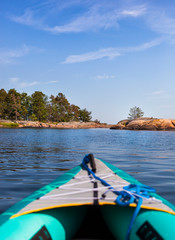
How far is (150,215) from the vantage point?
2.44m

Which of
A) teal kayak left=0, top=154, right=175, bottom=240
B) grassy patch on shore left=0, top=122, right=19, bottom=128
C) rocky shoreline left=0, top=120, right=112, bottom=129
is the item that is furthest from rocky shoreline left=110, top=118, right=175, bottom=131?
teal kayak left=0, top=154, right=175, bottom=240

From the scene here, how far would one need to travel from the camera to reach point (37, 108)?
273ft

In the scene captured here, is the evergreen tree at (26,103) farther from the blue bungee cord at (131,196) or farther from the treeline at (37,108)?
the blue bungee cord at (131,196)

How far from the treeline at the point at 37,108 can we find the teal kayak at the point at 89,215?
76.6 meters

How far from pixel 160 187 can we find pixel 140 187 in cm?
308

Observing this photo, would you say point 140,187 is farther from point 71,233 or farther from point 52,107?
point 52,107

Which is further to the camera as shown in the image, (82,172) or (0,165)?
(0,165)

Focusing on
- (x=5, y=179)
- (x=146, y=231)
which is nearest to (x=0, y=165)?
(x=5, y=179)

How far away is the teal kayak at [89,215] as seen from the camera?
228 centimetres

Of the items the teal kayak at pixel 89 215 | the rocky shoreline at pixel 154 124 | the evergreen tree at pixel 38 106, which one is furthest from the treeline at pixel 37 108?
the teal kayak at pixel 89 215

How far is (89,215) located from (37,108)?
269 feet

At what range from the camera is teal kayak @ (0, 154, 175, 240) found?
2.28 m

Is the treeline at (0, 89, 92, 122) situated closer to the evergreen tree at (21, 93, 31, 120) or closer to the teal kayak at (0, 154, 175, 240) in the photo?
the evergreen tree at (21, 93, 31, 120)

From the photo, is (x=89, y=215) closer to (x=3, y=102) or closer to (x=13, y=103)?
(x=13, y=103)
